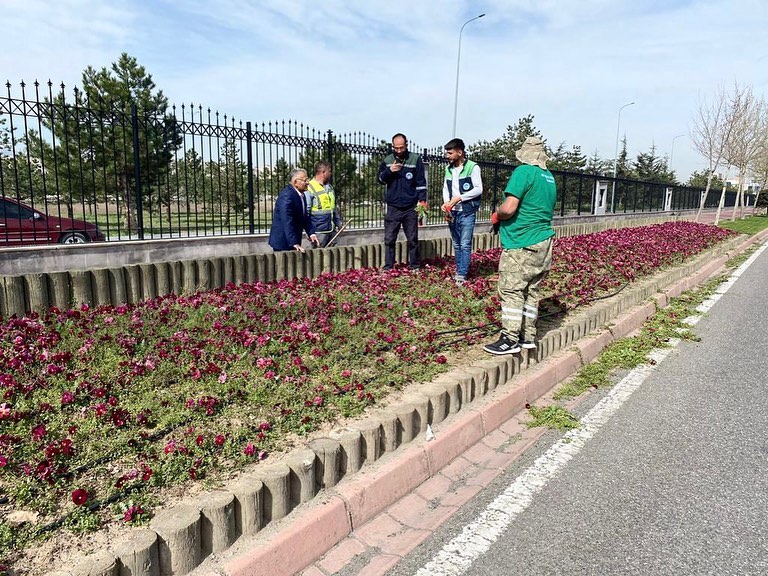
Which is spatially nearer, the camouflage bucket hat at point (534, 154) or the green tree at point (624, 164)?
the camouflage bucket hat at point (534, 154)

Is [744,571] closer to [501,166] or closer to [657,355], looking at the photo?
[657,355]

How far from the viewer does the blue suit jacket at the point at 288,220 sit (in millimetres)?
7047

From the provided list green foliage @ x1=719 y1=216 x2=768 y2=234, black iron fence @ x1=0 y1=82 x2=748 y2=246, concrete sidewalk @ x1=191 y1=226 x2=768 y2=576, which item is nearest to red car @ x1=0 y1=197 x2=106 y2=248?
black iron fence @ x1=0 y1=82 x2=748 y2=246

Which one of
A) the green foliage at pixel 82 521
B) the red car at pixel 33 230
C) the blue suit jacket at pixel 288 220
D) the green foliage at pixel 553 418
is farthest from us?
the red car at pixel 33 230

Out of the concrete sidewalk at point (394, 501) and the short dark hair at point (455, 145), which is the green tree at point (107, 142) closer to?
the short dark hair at point (455, 145)

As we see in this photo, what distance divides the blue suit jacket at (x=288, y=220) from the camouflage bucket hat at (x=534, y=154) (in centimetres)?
317

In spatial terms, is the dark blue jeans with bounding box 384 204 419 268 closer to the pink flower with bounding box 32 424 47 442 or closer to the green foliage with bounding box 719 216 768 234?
the pink flower with bounding box 32 424 47 442

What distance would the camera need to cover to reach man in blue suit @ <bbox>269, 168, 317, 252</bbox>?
7.06 m

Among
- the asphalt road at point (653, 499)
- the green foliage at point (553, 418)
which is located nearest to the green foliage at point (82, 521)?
the asphalt road at point (653, 499)

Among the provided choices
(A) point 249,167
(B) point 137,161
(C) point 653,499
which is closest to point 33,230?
(B) point 137,161

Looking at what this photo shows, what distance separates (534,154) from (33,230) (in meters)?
7.84

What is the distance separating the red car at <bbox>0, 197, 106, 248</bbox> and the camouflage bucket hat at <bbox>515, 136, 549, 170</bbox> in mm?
7072

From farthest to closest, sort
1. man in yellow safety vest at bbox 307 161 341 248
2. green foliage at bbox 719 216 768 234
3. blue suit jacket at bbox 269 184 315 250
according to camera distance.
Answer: green foliage at bbox 719 216 768 234 → man in yellow safety vest at bbox 307 161 341 248 → blue suit jacket at bbox 269 184 315 250

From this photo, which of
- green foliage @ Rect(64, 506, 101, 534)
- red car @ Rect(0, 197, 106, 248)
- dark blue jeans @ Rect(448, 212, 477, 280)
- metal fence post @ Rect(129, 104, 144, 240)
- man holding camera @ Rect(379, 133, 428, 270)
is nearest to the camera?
green foliage @ Rect(64, 506, 101, 534)
